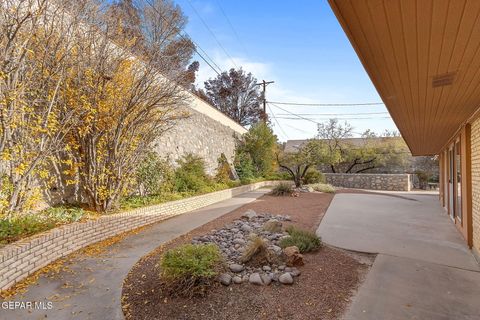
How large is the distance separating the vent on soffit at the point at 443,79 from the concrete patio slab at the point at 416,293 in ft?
7.59

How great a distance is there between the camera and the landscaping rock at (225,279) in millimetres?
3216

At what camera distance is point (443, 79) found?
2717mm

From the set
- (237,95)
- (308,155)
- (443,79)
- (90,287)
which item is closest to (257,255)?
(90,287)

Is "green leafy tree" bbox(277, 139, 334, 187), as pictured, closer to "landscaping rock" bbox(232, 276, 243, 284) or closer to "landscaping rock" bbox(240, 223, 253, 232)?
"landscaping rock" bbox(240, 223, 253, 232)

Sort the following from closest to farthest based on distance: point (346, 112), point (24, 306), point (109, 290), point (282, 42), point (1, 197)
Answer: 1. point (24, 306)
2. point (109, 290)
3. point (1, 197)
4. point (282, 42)
5. point (346, 112)

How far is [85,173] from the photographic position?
5941mm

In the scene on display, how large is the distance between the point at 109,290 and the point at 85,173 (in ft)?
11.6

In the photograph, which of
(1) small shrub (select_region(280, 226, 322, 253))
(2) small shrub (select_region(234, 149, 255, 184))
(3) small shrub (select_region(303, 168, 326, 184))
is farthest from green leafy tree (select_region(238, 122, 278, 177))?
(1) small shrub (select_region(280, 226, 322, 253))

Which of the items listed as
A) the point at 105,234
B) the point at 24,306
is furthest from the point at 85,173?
the point at 24,306

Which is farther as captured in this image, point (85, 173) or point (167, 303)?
point (85, 173)

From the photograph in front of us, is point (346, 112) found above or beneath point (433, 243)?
above

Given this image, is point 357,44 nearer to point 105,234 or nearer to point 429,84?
point 429,84

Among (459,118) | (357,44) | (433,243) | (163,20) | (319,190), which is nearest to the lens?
(357,44)

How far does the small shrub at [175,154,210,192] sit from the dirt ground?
523 centimetres
